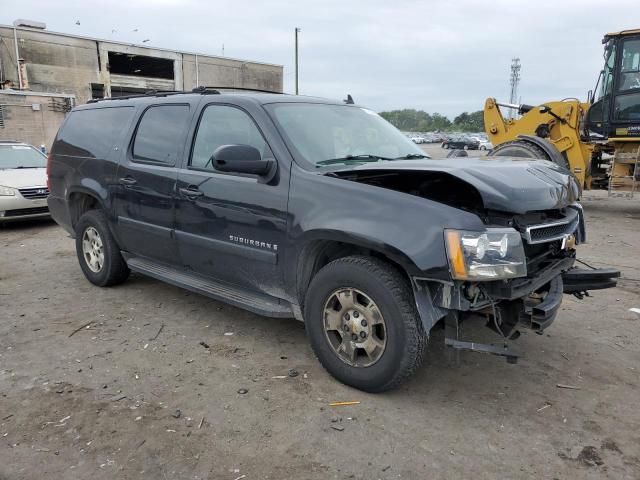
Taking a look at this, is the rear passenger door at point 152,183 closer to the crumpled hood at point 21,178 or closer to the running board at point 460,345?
the running board at point 460,345

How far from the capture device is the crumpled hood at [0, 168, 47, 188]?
860 cm

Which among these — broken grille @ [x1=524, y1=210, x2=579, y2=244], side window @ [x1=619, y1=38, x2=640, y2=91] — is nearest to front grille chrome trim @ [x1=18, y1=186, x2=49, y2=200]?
broken grille @ [x1=524, y1=210, x2=579, y2=244]

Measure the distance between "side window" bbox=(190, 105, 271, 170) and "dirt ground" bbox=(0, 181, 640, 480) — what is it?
1.47 metres

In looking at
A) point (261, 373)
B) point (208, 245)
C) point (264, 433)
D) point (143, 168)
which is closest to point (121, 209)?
point (143, 168)

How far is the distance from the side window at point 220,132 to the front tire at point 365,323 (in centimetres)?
124

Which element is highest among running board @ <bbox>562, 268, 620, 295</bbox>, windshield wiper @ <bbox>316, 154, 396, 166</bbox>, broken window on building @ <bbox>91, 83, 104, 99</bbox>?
broken window on building @ <bbox>91, 83, 104, 99</bbox>

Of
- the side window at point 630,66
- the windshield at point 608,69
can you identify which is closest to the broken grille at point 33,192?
the windshield at point 608,69

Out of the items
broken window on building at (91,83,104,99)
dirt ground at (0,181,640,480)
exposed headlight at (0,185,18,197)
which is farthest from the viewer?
broken window on building at (91,83,104,99)

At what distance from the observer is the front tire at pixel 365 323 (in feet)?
9.89

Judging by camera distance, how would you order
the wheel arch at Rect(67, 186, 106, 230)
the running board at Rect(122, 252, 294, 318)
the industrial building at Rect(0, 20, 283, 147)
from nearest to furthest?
1. the running board at Rect(122, 252, 294, 318)
2. the wheel arch at Rect(67, 186, 106, 230)
3. the industrial building at Rect(0, 20, 283, 147)

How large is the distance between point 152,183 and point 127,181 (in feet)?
1.40

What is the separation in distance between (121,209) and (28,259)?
274 cm

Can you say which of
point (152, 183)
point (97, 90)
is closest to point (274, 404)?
point (152, 183)

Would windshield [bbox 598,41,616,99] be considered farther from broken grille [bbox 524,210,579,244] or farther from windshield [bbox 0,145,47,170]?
windshield [bbox 0,145,47,170]
